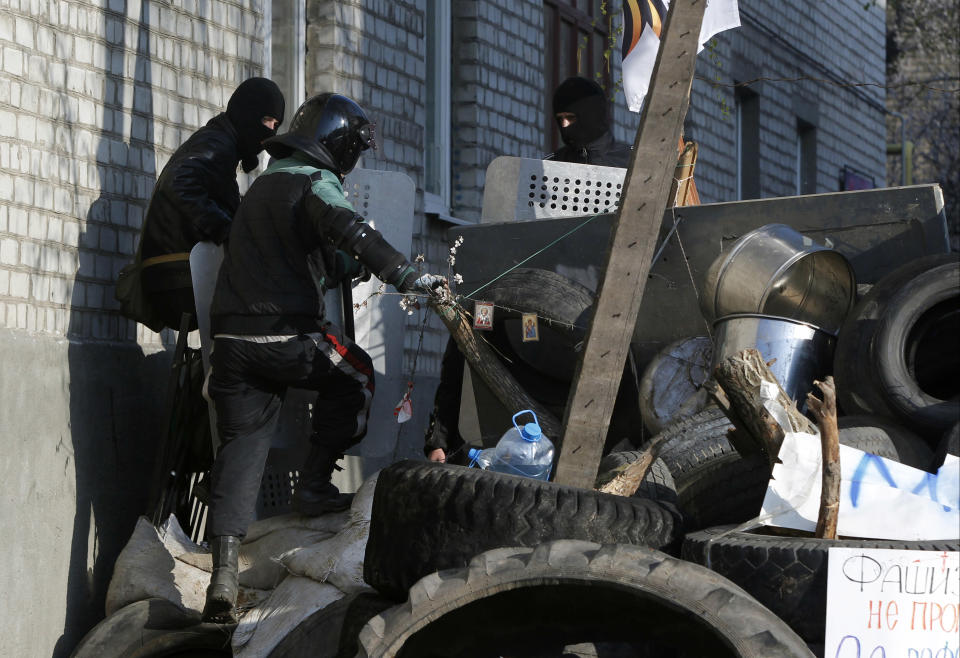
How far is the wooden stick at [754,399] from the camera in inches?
164

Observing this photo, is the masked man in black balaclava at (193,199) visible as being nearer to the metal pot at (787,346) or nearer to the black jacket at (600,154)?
the black jacket at (600,154)

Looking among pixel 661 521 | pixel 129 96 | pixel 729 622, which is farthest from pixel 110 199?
pixel 729 622

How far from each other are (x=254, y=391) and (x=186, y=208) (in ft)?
3.55

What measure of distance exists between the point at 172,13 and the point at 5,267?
2134mm

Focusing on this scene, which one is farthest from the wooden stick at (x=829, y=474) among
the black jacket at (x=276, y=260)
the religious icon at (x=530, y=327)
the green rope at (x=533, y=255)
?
the green rope at (x=533, y=255)

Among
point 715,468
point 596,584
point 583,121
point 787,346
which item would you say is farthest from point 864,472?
point 583,121

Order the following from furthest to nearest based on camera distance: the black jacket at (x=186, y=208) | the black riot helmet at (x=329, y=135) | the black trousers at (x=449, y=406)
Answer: the black trousers at (x=449, y=406), the black jacket at (x=186, y=208), the black riot helmet at (x=329, y=135)

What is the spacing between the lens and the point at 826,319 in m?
5.94

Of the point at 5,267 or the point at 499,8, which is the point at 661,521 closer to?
the point at 5,267

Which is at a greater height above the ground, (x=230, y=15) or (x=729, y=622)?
(x=230, y=15)

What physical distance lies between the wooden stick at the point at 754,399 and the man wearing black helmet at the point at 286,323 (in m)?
1.83

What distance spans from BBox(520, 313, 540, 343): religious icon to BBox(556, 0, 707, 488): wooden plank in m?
2.08

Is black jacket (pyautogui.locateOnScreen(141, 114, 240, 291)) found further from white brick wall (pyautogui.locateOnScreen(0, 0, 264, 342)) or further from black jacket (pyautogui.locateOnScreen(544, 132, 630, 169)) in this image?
black jacket (pyautogui.locateOnScreen(544, 132, 630, 169))

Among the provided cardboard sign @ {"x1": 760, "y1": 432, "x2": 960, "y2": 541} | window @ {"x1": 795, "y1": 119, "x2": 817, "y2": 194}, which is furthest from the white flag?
window @ {"x1": 795, "y1": 119, "x2": 817, "y2": 194}
